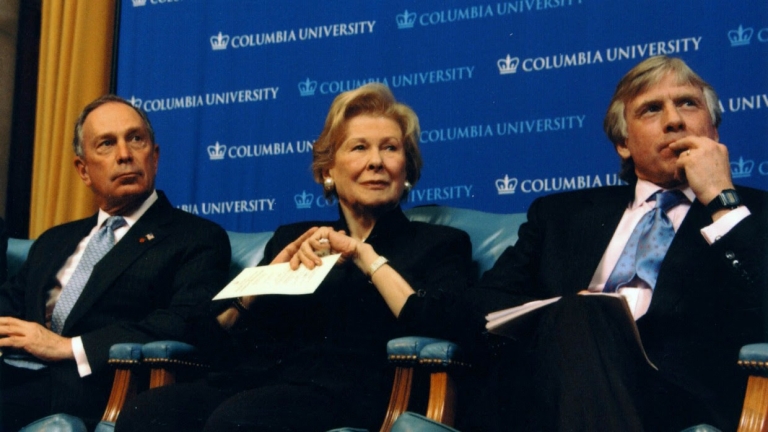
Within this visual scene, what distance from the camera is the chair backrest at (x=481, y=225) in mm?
2752

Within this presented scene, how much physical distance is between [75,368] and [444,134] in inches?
62.2

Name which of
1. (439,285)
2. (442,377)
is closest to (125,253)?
(439,285)

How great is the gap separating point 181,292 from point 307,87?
51.7 inches

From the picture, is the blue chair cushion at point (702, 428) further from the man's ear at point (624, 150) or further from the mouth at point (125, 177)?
the mouth at point (125, 177)

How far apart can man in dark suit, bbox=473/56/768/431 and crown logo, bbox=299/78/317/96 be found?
5.04 ft

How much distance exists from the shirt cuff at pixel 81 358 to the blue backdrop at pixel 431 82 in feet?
2.87

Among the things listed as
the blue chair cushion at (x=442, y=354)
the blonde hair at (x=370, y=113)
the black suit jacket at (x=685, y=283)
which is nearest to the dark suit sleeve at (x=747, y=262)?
the black suit jacket at (x=685, y=283)

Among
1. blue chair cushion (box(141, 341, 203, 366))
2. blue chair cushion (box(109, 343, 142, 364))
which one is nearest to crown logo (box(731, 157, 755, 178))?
blue chair cushion (box(141, 341, 203, 366))

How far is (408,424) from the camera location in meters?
1.93

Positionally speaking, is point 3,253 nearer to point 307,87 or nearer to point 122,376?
point 122,376

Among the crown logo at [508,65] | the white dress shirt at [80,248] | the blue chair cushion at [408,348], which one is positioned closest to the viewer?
the blue chair cushion at [408,348]

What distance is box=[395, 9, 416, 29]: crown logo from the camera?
3.68 metres

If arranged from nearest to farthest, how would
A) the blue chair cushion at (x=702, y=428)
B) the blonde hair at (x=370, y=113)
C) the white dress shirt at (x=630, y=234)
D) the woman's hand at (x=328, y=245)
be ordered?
Answer: the blue chair cushion at (x=702, y=428) → the white dress shirt at (x=630, y=234) → the woman's hand at (x=328, y=245) → the blonde hair at (x=370, y=113)

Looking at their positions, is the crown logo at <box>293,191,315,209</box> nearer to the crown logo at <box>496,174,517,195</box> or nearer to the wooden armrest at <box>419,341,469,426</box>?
the crown logo at <box>496,174,517,195</box>
